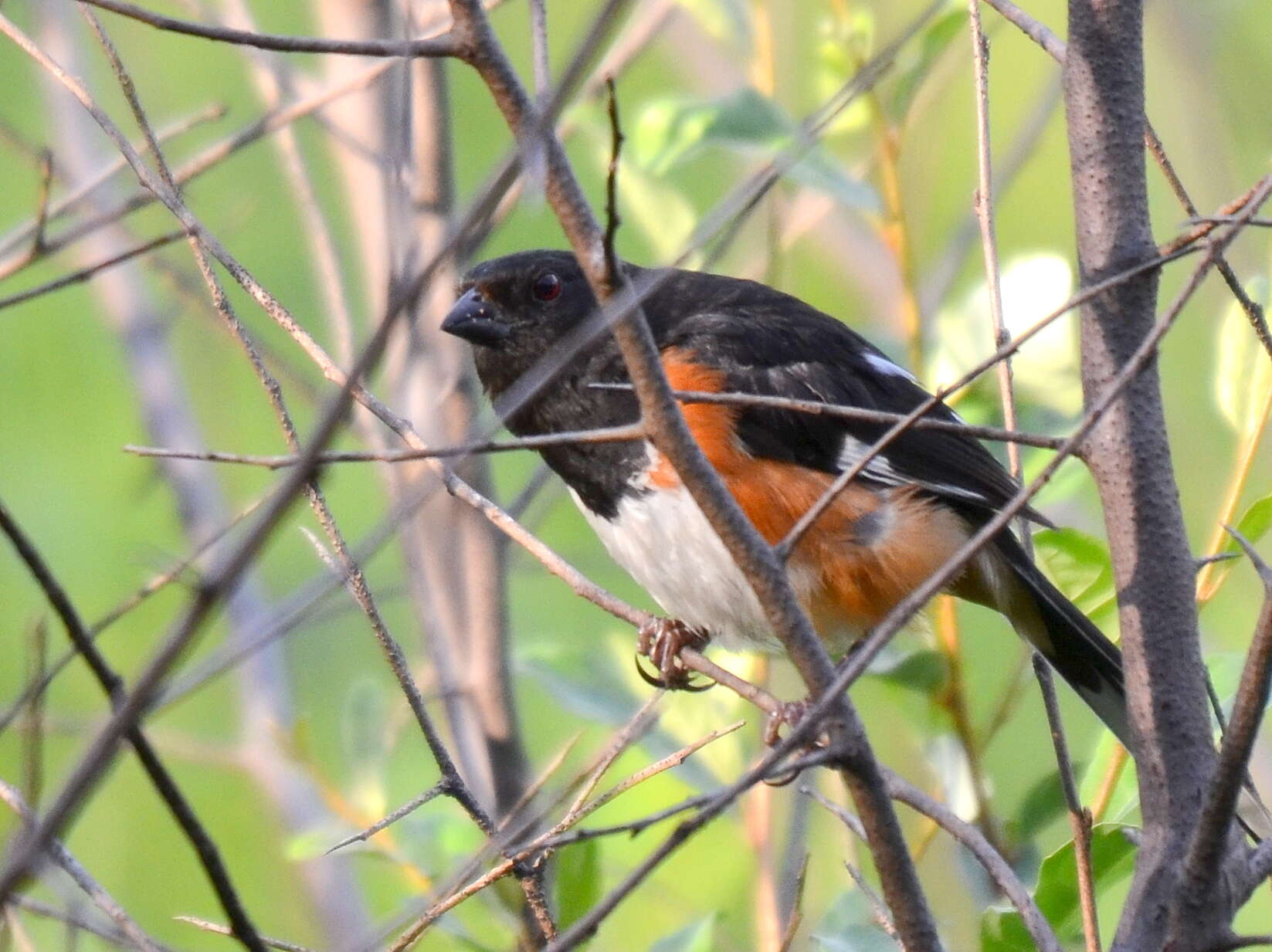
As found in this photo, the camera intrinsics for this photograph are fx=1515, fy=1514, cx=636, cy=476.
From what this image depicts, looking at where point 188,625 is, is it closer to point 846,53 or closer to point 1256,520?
point 1256,520

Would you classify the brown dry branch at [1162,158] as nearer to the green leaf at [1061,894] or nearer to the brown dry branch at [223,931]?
the green leaf at [1061,894]

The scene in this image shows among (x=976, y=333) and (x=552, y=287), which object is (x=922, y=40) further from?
(x=552, y=287)

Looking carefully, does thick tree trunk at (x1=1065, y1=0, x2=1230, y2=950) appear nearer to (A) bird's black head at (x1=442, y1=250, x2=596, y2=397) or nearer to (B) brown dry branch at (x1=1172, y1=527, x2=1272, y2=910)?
(B) brown dry branch at (x1=1172, y1=527, x2=1272, y2=910)

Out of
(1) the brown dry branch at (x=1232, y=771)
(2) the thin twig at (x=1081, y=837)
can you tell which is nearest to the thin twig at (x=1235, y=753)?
(1) the brown dry branch at (x=1232, y=771)

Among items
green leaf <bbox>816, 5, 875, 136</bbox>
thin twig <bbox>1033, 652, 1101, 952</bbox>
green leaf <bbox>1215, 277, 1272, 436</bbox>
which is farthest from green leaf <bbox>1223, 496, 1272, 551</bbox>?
green leaf <bbox>816, 5, 875, 136</bbox>

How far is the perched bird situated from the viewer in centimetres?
231

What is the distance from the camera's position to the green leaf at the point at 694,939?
5.85 feet

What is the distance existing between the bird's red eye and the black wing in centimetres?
20

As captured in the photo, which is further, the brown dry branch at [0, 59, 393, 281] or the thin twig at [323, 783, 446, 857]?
the brown dry branch at [0, 59, 393, 281]

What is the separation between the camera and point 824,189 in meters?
2.12

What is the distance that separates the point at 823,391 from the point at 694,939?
95cm

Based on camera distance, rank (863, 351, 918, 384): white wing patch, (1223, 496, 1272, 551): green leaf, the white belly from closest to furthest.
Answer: (1223, 496, 1272, 551): green leaf < the white belly < (863, 351, 918, 384): white wing patch

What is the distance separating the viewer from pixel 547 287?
8.29ft

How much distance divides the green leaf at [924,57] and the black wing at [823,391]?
37 centimetres
